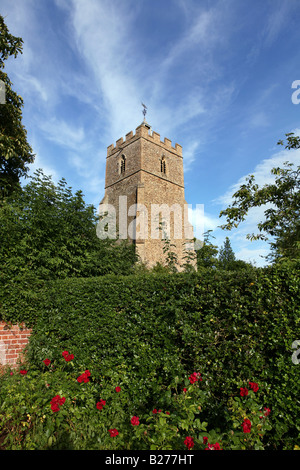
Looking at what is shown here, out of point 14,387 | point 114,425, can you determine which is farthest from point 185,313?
point 14,387

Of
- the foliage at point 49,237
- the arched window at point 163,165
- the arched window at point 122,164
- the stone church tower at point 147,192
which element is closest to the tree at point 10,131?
the foliage at point 49,237

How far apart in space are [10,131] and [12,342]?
7458mm

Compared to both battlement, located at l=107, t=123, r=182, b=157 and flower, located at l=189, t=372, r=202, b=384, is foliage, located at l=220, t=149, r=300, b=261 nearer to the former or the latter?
flower, located at l=189, t=372, r=202, b=384

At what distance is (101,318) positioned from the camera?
4.79 meters

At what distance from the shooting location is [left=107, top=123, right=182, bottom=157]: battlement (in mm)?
21719

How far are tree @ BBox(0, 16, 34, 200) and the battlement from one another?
43.3 ft

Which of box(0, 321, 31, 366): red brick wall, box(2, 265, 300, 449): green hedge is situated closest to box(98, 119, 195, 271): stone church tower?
box(0, 321, 31, 366): red brick wall

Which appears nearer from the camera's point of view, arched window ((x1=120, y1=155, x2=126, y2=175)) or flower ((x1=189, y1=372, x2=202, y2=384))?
flower ((x1=189, y1=372, x2=202, y2=384))

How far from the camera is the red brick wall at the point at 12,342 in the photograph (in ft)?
18.0

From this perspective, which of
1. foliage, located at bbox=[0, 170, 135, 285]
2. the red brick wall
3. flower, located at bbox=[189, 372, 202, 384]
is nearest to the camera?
flower, located at bbox=[189, 372, 202, 384]

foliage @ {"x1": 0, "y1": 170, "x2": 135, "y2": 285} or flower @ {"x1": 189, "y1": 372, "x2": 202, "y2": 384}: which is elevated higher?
foliage @ {"x1": 0, "y1": 170, "x2": 135, "y2": 285}

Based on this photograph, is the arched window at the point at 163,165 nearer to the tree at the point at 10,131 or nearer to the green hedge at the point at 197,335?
the tree at the point at 10,131
